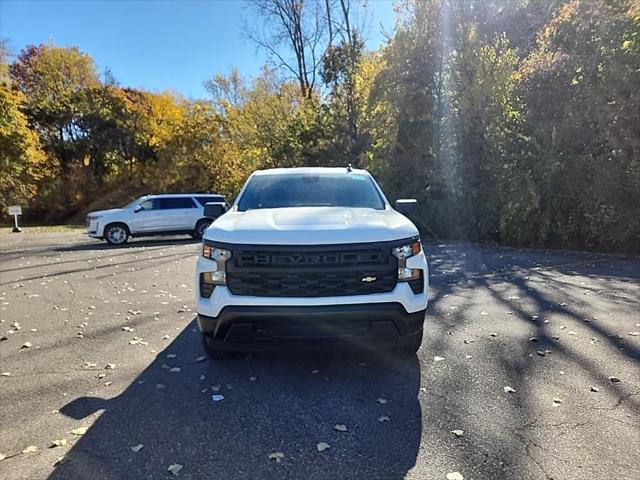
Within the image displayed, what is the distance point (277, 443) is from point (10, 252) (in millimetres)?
13867

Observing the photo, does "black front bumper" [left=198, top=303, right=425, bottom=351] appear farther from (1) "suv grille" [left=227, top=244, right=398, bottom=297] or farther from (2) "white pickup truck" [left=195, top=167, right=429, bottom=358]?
(1) "suv grille" [left=227, top=244, right=398, bottom=297]

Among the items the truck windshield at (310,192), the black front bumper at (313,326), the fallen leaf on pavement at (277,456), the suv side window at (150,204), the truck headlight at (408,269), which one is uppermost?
the truck windshield at (310,192)

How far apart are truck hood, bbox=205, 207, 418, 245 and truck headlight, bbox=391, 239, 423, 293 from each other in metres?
0.09

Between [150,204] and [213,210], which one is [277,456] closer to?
[213,210]

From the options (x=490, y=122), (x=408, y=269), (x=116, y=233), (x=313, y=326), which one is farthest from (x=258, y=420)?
(x=116, y=233)

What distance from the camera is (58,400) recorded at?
129 inches

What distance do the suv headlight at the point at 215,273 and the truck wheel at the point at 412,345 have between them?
157cm

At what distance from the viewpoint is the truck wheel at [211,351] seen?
361cm

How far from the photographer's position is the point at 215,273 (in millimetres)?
3418

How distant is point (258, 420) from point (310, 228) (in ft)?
4.71

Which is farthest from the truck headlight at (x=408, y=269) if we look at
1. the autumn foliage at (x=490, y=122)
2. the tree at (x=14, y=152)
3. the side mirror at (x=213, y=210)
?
the tree at (x=14, y=152)

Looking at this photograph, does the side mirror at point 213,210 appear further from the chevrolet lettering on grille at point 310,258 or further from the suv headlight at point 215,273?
the chevrolet lettering on grille at point 310,258

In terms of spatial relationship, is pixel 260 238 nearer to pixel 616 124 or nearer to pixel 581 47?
pixel 616 124

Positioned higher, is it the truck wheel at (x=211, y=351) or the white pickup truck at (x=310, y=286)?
the white pickup truck at (x=310, y=286)
